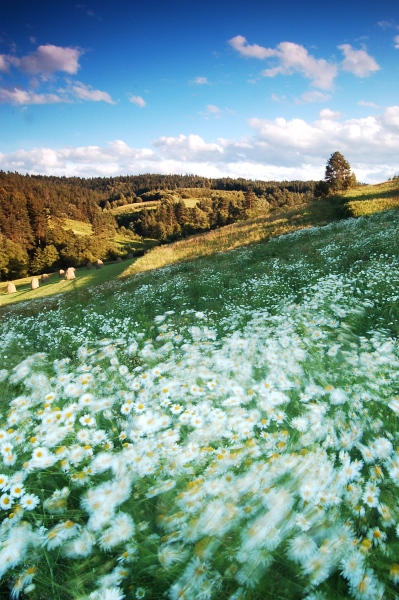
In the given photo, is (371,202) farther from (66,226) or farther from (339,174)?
(66,226)

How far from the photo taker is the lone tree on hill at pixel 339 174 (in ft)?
167

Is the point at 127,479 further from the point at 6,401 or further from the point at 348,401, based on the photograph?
the point at 6,401

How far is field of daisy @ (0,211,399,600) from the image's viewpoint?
5.99 ft

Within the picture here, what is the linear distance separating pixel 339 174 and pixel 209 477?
5915 centimetres

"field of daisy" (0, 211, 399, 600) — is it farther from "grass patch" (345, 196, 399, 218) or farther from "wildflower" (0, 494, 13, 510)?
"grass patch" (345, 196, 399, 218)

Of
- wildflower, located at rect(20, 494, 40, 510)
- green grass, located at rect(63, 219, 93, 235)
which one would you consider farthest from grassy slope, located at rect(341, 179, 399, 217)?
green grass, located at rect(63, 219, 93, 235)

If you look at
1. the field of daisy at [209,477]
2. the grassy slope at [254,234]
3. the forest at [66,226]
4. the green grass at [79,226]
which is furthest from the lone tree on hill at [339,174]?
the green grass at [79,226]

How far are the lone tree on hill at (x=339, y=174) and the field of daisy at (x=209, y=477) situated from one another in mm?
55675

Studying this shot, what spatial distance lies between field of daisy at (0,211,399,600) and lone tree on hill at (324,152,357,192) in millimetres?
55675

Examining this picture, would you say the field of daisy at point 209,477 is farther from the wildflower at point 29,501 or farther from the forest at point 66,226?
the forest at point 66,226

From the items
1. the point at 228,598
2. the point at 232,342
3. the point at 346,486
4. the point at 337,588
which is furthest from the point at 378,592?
the point at 232,342

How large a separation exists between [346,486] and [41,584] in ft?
6.98

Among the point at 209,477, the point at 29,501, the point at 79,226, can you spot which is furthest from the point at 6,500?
the point at 79,226

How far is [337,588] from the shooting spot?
1823 mm
